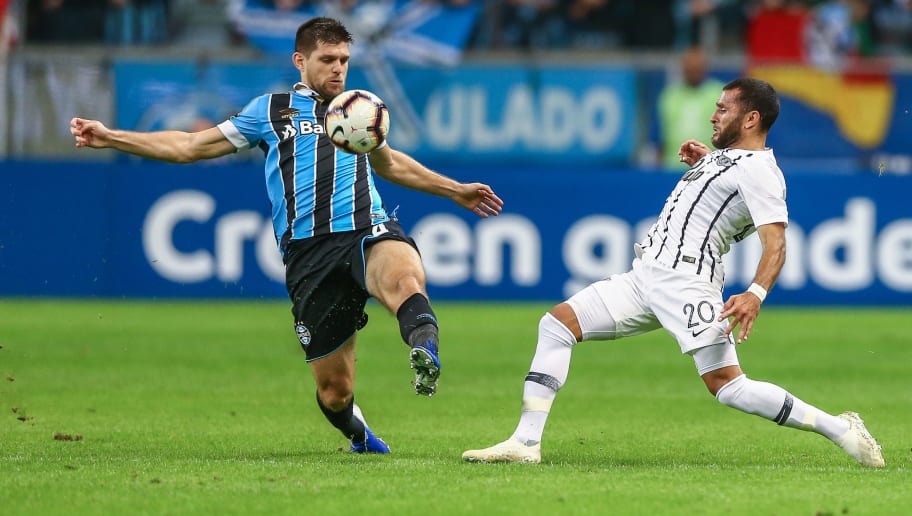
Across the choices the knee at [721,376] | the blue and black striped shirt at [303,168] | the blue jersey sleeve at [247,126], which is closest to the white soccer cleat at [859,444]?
the knee at [721,376]

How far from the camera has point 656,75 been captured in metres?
18.4

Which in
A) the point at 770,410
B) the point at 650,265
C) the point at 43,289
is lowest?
the point at 43,289

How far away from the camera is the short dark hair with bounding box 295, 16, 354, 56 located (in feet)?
27.1

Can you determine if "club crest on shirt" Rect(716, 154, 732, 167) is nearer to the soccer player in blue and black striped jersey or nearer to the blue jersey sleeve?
the soccer player in blue and black striped jersey

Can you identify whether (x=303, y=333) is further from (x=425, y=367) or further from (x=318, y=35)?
(x=318, y=35)

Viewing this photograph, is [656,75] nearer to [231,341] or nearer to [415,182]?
[231,341]

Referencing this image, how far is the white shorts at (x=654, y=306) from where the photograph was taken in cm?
760

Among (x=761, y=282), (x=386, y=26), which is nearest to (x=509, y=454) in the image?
(x=761, y=282)

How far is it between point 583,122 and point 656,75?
3.59 feet

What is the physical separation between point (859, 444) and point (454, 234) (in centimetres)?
1067

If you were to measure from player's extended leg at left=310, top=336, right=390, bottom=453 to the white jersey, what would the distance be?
1821 mm

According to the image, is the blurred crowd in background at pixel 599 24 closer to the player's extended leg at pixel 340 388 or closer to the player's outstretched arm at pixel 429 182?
the player's outstretched arm at pixel 429 182

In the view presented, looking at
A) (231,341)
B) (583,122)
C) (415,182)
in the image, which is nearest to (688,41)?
(583,122)

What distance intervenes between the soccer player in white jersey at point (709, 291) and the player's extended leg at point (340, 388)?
0.90 metres
